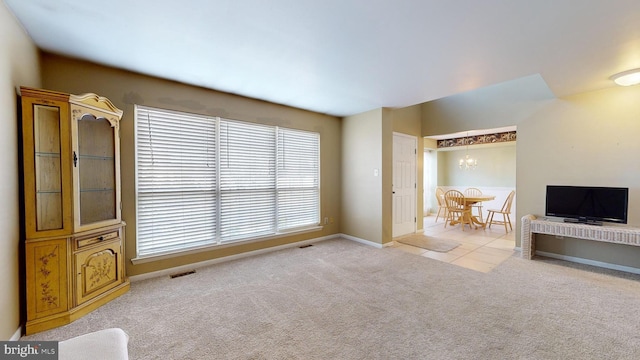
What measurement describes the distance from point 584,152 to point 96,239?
6126 mm

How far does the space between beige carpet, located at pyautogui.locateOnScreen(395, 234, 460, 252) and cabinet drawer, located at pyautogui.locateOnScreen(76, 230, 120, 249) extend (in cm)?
436

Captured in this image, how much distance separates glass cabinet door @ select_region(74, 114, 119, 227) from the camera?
2432 millimetres

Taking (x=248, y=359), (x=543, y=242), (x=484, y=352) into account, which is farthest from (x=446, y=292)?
(x=543, y=242)

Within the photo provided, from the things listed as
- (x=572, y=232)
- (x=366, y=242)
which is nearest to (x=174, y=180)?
(x=366, y=242)

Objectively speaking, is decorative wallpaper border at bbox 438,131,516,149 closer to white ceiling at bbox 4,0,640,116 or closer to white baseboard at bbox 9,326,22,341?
white ceiling at bbox 4,0,640,116

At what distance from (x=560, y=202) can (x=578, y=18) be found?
9.30 ft

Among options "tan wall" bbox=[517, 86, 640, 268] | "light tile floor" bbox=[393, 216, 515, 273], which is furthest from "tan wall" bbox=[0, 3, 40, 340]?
"tan wall" bbox=[517, 86, 640, 268]

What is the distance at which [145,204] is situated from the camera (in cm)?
310

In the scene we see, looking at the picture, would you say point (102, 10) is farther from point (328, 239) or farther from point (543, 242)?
point (543, 242)

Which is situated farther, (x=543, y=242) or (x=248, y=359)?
(x=543, y=242)

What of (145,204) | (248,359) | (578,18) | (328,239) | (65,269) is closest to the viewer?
(248,359)

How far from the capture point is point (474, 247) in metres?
4.48

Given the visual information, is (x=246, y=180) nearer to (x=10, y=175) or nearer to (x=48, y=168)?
(x=48, y=168)

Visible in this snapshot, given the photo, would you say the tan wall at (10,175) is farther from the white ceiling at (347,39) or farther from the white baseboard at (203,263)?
the white baseboard at (203,263)
